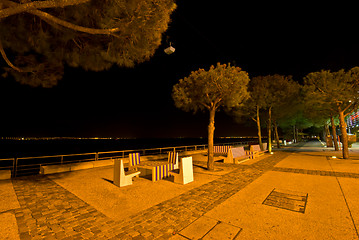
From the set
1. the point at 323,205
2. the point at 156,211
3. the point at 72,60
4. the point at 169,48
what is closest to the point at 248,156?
the point at 323,205

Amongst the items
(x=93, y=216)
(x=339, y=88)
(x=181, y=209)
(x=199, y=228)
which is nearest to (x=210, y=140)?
(x=181, y=209)

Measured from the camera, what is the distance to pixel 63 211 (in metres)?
3.98

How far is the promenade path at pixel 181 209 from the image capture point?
3098 millimetres

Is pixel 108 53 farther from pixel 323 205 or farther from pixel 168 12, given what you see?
pixel 323 205

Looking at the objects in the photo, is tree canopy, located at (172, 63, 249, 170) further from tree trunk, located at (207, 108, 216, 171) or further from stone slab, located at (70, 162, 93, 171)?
stone slab, located at (70, 162, 93, 171)

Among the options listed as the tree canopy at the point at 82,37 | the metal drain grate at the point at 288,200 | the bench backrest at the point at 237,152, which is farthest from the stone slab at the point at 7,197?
the bench backrest at the point at 237,152

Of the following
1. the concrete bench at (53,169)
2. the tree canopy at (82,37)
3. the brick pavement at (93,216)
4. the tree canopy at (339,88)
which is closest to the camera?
the brick pavement at (93,216)

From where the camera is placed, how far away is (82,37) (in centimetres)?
581

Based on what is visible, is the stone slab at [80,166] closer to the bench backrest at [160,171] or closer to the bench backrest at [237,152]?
the bench backrest at [160,171]

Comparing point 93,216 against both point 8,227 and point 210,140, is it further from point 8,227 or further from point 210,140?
point 210,140

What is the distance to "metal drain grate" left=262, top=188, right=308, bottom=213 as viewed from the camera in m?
4.13

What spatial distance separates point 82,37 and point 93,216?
5.57 metres

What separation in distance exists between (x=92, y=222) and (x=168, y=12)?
5469 mm

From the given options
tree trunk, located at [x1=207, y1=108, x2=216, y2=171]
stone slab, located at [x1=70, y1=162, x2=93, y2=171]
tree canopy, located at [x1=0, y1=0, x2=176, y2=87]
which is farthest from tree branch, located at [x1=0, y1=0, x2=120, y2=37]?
stone slab, located at [x1=70, y1=162, x2=93, y2=171]
